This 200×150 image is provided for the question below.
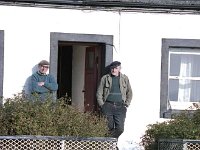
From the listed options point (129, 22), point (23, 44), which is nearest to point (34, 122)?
point (23, 44)

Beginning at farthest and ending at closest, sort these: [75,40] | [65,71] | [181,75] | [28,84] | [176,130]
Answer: [65,71], [181,75], [75,40], [28,84], [176,130]

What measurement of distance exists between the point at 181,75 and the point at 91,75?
2.10m

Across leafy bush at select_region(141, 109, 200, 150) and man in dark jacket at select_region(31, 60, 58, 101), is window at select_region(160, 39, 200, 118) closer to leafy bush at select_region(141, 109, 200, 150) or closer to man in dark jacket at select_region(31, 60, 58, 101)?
leafy bush at select_region(141, 109, 200, 150)


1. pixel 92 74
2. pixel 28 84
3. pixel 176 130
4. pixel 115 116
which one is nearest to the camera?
pixel 176 130

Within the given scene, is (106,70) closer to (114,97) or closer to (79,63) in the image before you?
(114,97)

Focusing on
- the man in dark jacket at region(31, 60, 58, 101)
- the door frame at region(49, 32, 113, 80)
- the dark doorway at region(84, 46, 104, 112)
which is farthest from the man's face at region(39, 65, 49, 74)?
the dark doorway at region(84, 46, 104, 112)

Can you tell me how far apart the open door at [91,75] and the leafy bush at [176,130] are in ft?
5.86

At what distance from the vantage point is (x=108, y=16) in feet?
47.8

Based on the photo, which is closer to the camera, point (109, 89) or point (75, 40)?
point (109, 89)

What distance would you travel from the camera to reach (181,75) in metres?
15.1

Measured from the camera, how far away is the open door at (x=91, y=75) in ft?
49.9

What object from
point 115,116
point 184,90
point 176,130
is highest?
point 184,90

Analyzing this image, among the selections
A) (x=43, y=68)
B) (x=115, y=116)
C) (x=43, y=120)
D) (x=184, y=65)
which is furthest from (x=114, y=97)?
(x=43, y=120)

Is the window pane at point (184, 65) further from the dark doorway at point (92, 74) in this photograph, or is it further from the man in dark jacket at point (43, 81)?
the man in dark jacket at point (43, 81)
